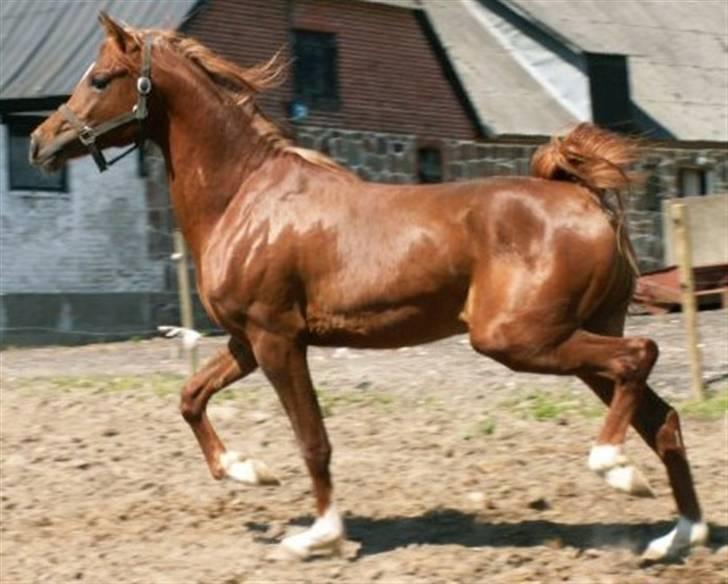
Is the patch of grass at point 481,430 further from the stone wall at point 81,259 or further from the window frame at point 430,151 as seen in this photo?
the window frame at point 430,151

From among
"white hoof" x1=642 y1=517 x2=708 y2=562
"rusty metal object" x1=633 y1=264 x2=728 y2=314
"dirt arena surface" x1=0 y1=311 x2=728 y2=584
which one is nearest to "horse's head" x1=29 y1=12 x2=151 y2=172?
"dirt arena surface" x1=0 y1=311 x2=728 y2=584

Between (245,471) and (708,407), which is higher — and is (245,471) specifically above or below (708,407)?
above

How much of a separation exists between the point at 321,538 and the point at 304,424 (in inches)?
21.4

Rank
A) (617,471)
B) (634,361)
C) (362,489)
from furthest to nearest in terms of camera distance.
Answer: (362,489) → (634,361) → (617,471)

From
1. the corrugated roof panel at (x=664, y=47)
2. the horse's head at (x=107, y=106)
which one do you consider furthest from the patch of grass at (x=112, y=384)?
the corrugated roof panel at (x=664, y=47)

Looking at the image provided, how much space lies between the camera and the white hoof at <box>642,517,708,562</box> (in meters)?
8.57

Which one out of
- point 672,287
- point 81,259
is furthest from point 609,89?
point 81,259

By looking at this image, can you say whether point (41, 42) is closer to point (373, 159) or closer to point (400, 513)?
point (373, 159)

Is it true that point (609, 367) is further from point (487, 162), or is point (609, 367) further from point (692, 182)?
point (692, 182)

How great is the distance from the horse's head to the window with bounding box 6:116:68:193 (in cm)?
1610

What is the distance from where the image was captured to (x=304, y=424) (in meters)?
8.93

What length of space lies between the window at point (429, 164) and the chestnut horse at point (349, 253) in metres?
21.2

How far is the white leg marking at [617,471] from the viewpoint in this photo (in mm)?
8102

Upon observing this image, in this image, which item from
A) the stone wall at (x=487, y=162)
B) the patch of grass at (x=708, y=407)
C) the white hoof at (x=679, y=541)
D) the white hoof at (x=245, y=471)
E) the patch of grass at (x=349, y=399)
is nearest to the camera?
the white hoof at (x=679, y=541)
